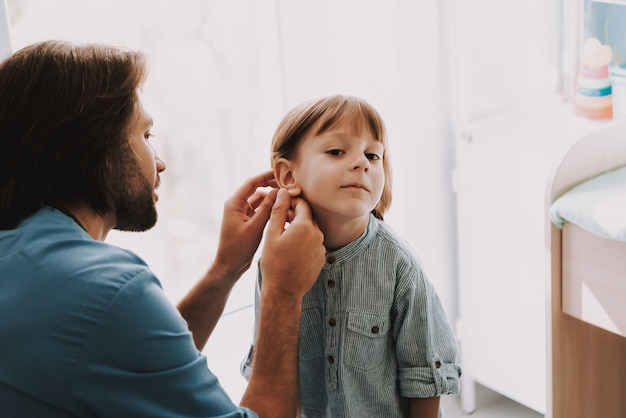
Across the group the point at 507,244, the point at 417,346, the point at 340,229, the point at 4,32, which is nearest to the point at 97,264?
the point at 340,229

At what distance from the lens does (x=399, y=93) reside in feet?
6.75

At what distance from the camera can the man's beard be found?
4.16 feet

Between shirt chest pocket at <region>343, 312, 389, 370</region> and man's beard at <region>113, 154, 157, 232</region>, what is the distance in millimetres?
343

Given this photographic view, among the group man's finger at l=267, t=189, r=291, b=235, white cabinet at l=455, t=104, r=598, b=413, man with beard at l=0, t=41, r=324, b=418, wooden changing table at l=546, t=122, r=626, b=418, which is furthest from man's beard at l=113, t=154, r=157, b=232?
white cabinet at l=455, t=104, r=598, b=413

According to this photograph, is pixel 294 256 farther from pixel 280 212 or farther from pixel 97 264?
pixel 97 264

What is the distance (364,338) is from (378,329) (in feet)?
0.08

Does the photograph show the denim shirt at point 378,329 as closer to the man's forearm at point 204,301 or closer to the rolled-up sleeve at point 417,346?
the rolled-up sleeve at point 417,346

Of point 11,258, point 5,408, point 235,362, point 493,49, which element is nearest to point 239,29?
point 493,49

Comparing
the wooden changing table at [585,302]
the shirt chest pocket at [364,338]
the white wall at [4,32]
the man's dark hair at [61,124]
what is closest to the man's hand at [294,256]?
the shirt chest pocket at [364,338]

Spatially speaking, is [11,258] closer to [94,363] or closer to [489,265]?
[94,363]

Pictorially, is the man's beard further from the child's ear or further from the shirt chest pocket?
the shirt chest pocket

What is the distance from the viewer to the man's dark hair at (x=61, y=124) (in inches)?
47.8

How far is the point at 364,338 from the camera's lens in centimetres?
138

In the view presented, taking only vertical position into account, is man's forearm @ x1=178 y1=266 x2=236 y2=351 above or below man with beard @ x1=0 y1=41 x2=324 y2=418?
below
